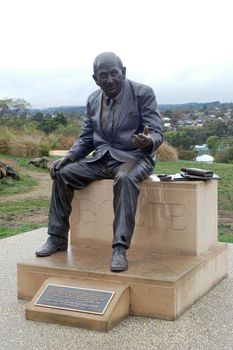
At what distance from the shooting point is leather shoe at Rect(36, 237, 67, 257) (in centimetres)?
528

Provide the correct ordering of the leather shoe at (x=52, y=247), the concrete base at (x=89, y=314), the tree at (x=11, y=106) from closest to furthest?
the concrete base at (x=89, y=314) → the leather shoe at (x=52, y=247) → the tree at (x=11, y=106)

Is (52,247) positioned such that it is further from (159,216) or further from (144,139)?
(144,139)

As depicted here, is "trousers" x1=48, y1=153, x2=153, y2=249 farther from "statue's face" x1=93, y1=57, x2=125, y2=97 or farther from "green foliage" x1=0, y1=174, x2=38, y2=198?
"green foliage" x1=0, y1=174, x2=38, y2=198

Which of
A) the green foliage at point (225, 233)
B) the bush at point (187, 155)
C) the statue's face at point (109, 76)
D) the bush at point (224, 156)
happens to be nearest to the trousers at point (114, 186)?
the statue's face at point (109, 76)

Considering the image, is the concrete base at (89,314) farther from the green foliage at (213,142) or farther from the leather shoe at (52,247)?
the green foliage at (213,142)

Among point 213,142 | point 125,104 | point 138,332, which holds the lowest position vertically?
point 213,142

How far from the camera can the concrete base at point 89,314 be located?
4.32 metres

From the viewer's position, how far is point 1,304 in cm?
496

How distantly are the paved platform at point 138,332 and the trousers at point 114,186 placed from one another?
0.77 m

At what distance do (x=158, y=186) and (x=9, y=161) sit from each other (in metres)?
12.4

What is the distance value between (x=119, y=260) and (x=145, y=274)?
0.26 meters

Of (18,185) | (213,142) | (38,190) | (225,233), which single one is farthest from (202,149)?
(225,233)

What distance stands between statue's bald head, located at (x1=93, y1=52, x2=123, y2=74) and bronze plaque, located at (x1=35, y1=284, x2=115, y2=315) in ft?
6.35

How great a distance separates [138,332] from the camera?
14.1 ft
